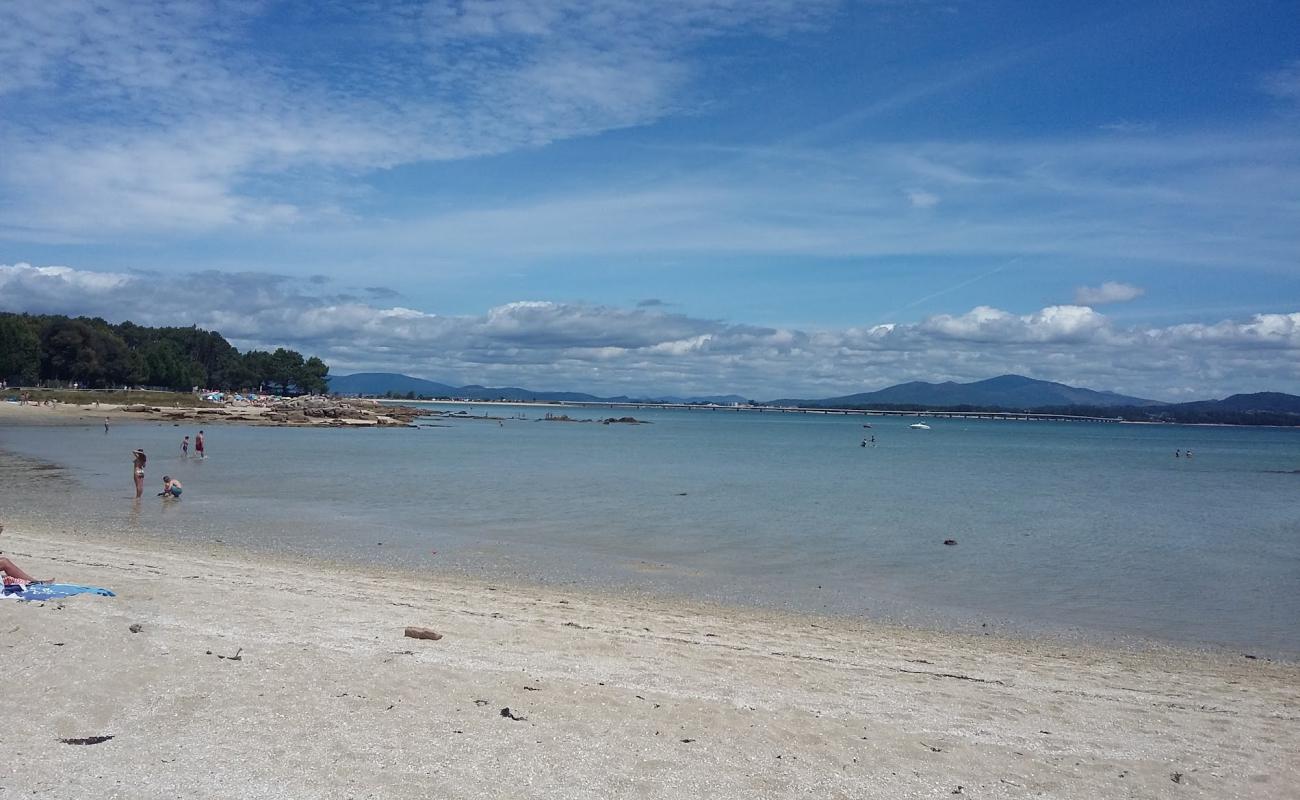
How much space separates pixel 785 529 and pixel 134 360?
4606 inches

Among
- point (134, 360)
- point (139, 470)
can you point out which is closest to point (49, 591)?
point (139, 470)

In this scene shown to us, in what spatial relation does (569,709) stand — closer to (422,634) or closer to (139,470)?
(422,634)

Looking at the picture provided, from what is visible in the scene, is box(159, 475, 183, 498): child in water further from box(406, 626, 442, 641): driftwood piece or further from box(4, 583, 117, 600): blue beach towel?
box(406, 626, 442, 641): driftwood piece

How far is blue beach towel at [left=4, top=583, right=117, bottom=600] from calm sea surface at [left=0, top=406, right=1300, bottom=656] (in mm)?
6751

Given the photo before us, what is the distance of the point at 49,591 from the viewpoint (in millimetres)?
10789

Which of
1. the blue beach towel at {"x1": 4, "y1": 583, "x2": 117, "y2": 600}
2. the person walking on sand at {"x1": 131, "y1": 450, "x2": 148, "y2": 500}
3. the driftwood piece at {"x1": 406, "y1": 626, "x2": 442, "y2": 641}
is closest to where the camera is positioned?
the driftwood piece at {"x1": 406, "y1": 626, "x2": 442, "y2": 641}

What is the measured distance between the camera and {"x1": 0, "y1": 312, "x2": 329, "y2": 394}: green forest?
101625mm

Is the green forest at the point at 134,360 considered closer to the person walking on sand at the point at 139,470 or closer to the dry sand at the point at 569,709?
the person walking on sand at the point at 139,470

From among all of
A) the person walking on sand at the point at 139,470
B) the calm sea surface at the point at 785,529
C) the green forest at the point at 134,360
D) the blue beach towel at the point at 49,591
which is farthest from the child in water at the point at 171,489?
the green forest at the point at 134,360

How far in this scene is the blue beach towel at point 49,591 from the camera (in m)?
10.5

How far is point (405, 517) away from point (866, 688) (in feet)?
58.6

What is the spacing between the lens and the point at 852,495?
1421 inches

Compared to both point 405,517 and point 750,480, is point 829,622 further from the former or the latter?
point 750,480

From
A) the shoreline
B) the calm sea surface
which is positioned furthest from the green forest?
the calm sea surface
